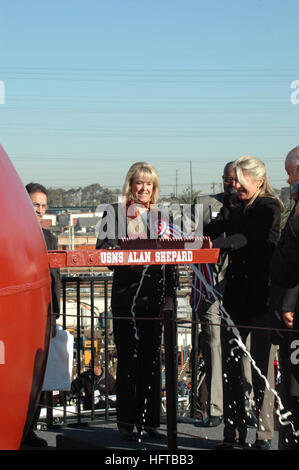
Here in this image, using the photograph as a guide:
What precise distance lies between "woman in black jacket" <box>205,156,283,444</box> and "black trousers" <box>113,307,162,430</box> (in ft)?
1.94

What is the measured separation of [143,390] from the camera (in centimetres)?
523

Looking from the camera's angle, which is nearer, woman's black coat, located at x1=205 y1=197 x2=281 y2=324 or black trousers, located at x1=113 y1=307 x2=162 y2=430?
woman's black coat, located at x1=205 y1=197 x2=281 y2=324

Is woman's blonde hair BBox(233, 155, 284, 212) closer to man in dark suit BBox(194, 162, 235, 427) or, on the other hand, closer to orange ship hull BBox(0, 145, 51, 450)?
man in dark suit BBox(194, 162, 235, 427)

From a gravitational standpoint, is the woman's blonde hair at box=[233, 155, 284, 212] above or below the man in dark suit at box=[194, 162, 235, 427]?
above

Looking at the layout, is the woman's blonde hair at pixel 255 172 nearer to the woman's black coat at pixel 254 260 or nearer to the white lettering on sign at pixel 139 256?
the woman's black coat at pixel 254 260

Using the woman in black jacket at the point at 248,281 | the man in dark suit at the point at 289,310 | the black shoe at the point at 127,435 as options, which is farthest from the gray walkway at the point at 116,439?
the man in dark suit at the point at 289,310

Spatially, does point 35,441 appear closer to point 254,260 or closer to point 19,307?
point 254,260

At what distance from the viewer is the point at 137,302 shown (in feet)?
16.6

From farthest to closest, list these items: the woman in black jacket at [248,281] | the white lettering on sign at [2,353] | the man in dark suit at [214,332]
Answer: the man in dark suit at [214,332] < the woman in black jacket at [248,281] < the white lettering on sign at [2,353]

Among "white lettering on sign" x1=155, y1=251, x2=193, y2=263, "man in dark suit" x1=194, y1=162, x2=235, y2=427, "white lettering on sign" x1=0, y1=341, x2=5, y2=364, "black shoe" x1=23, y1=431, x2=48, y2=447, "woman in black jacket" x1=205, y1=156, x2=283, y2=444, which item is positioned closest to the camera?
"white lettering on sign" x1=0, y1=341, x2=5, y2=364

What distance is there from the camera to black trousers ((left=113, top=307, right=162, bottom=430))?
5098 mm

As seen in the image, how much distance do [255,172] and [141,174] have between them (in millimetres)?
869

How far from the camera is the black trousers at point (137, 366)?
510 centimetres

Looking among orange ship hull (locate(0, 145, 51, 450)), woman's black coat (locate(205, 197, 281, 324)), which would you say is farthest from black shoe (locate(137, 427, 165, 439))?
orange ship hull (locate(0, 145, 51, 450))
